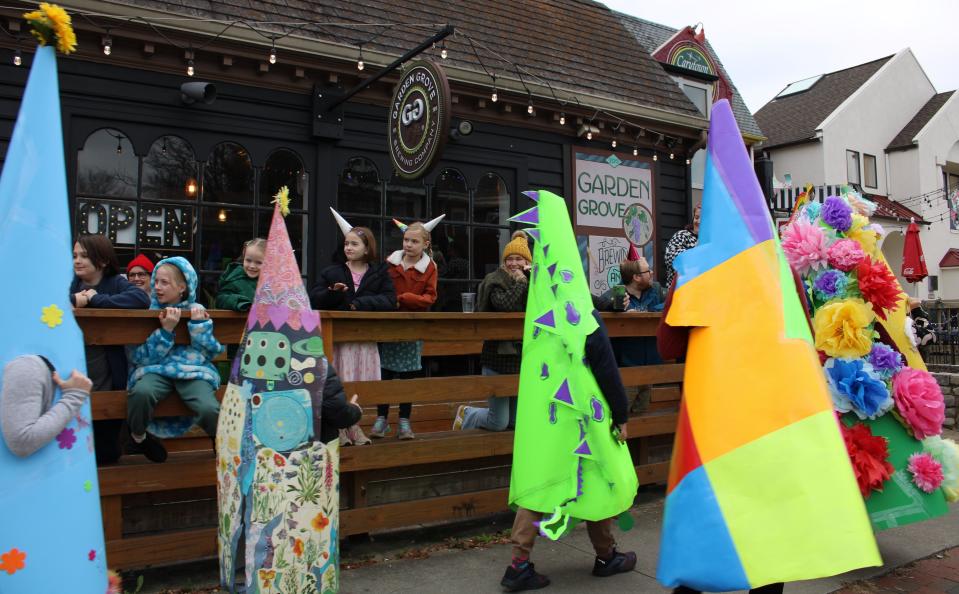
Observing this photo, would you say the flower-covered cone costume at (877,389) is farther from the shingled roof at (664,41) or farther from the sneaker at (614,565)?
the shingled roof at (664,41)

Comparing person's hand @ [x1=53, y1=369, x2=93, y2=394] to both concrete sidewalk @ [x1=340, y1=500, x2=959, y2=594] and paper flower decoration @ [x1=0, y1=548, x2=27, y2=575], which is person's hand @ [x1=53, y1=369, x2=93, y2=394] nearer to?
paper flower decoration @ [x1=0, y1=548, x2=27, y2=575]

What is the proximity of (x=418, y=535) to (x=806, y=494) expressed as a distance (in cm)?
293

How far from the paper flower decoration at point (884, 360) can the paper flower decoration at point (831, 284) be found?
1.29 feet

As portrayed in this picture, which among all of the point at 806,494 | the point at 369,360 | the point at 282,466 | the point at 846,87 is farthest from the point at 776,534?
the point at 846,87

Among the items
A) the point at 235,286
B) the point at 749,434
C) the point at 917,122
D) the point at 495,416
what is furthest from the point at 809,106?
the point at 749,434

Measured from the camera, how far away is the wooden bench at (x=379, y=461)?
3.72 m

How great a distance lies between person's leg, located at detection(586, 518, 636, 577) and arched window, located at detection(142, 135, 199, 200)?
5.43 m

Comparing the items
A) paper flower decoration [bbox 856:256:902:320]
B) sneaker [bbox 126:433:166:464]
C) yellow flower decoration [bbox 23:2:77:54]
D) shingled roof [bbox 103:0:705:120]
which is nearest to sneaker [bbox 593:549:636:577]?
paper flower decoration [bbox 856:256:902:320]

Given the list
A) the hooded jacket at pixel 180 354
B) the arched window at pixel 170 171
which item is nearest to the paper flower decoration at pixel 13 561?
the hooded jacket at pixel 180 354

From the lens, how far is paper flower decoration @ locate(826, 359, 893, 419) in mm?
4352

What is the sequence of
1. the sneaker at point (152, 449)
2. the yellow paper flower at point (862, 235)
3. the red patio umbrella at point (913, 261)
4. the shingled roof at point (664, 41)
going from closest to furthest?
the sneaker at point (152, 449) < the yellow paper flower at point (862, 235) < the red patio umbrella at point (913, 261) < the shingled roof at point (664, 41)

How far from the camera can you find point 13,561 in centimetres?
240

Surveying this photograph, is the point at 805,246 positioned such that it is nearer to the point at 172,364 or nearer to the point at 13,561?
the point at 172,364

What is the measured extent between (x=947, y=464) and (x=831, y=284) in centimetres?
130
